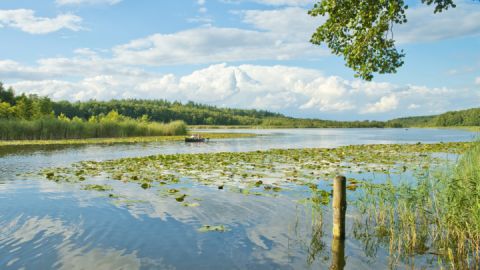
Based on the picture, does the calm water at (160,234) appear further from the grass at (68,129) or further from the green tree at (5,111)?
the green tree at (5,111)

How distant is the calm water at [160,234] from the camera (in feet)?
26.6

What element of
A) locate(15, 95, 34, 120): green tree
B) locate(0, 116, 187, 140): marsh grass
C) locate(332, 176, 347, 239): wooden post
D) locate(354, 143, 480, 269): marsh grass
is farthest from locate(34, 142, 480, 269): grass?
locate(15, 95, 34, 120): green tree

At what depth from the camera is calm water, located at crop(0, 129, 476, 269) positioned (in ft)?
26.6

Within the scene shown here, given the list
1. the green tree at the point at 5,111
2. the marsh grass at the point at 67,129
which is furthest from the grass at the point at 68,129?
the green tree at the point at 5,111

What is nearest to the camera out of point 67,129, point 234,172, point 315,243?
point 315,243

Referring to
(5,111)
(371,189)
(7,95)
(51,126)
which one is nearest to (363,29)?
(371,189)

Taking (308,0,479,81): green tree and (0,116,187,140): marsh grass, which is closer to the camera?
(308,0,479,81): green tree

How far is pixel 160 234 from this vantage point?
993 cm

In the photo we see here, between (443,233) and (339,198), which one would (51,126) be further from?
(443,233)

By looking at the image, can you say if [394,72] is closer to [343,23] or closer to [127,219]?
[343,23]

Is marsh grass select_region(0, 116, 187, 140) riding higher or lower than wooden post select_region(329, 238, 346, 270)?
higher

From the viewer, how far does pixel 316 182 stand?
17.0m

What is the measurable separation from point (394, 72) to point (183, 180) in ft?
35.2

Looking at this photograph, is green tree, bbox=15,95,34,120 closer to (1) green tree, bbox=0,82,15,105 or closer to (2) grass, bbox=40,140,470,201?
(1) green tree, bbox=0,82,15,105
